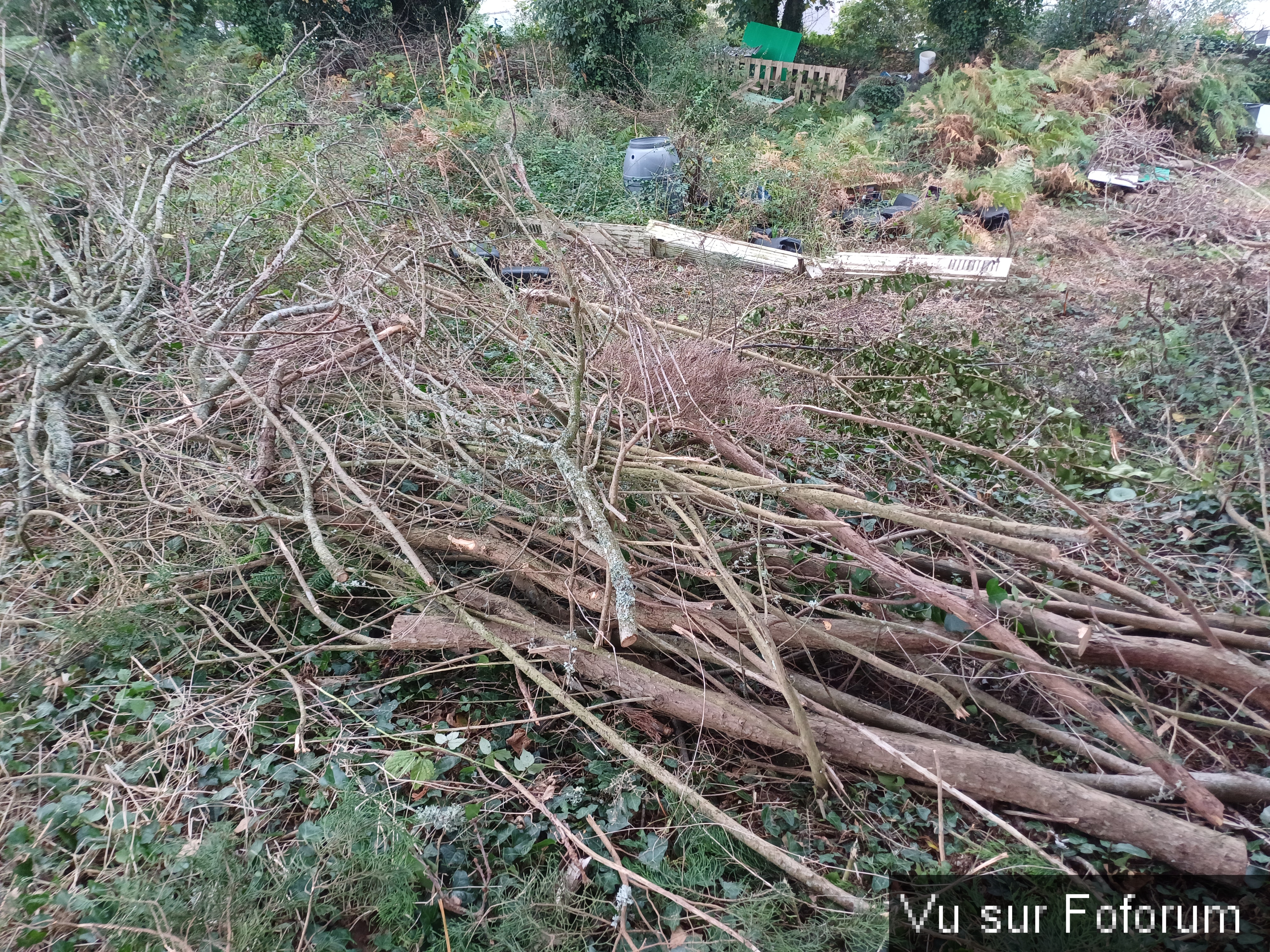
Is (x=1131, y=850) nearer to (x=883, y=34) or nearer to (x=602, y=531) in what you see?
(x=602, y=531)

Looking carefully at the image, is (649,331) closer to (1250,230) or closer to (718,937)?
(718,937)

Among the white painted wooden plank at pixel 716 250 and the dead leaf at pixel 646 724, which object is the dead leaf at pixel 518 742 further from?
the white painted wooden plank at pixel 716 250

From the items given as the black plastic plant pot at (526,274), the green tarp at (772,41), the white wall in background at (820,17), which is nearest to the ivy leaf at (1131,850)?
the black plastic plant pot at (526,274)

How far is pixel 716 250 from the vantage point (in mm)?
6844

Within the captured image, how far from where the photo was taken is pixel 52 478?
10.0 ft

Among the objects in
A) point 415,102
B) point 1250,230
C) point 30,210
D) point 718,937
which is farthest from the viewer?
point 415,102

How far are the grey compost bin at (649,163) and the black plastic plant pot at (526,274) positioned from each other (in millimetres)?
3216

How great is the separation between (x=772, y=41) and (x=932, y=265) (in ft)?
36.2

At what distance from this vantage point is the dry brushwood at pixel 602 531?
7.37ft

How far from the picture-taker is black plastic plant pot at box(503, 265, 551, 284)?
17.6ft

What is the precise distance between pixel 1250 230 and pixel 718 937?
21.3 ft

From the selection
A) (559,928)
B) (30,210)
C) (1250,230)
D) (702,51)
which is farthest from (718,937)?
(702,51)

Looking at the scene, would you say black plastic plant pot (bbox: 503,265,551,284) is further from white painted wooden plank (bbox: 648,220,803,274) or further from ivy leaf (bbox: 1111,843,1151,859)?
ivy leaf (bbox: 1111,843,1151,859)

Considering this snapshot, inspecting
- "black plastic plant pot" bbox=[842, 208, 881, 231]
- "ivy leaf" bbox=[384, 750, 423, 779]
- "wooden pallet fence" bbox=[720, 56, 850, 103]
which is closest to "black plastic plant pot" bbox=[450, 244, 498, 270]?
"ivy leaf" bbox=[384, 750, 423, 779]
